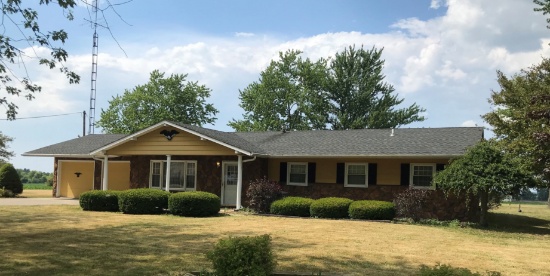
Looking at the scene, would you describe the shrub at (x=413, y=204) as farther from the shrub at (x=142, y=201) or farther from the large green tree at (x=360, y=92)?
the large green tree at (x=360, y=92)

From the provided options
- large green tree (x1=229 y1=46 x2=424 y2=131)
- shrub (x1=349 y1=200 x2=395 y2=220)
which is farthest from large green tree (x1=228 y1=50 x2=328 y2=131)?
shrub (x1=349 y1=200 x2=395 y2=220)

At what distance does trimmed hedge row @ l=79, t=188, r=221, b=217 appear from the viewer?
18.7 metres

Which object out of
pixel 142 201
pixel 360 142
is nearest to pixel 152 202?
pixel 142 201

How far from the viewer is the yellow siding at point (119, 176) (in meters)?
28.0

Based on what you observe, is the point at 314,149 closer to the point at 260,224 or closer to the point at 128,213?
the point at 260,224

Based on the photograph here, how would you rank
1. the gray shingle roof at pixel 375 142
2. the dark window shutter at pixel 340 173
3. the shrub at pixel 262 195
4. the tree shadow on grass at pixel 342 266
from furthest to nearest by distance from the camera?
the dark window shutter at pixel 340 173 < the shrub at pixel 262 195 < the gray shingle roof at pixel 375 142 < the tree shadow on grass at pixel 342 266

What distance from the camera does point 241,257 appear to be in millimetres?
6570

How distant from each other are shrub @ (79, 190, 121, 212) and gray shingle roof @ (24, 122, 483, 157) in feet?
11.6

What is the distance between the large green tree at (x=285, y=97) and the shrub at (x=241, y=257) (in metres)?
38.1

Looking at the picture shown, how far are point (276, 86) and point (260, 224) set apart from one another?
107ft

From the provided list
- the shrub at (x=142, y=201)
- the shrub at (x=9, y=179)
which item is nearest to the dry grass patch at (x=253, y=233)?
the shrub at (x=142, y=201)

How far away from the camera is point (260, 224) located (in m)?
16.0

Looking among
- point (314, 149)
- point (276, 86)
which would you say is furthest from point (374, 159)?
point (276, 86)

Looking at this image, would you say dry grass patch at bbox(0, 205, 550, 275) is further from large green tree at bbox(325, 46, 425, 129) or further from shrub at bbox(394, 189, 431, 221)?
large green tree at bbox(325, 46, 425, 129)
